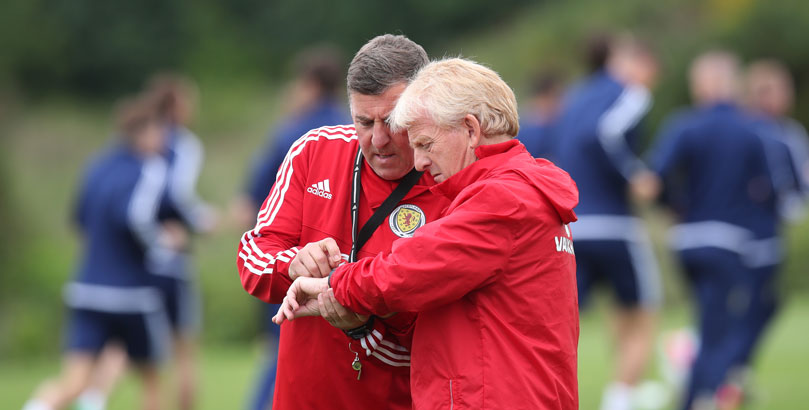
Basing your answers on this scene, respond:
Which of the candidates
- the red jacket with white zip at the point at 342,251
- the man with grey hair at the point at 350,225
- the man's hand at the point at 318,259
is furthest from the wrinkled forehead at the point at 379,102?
the man's hand at the point at 318,259

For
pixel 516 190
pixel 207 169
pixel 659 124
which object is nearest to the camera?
pixel 516 190

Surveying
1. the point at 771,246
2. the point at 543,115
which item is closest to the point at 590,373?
the point at 543,115

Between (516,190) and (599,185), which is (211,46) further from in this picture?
(516,190)

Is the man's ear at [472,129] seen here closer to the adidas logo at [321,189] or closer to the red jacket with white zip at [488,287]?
the red jacket with white zip at [488,287]

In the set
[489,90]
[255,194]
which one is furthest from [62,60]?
[489,90]

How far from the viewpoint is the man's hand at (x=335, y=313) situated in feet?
10.9

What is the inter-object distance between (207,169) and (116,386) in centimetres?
1855

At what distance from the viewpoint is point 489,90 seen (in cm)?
331

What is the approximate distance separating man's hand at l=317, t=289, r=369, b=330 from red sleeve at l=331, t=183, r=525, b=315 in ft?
0.60

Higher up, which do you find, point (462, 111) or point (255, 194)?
point (462, 111)

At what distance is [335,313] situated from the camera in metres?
3.35

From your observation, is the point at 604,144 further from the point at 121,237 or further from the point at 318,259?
the point at 318,259

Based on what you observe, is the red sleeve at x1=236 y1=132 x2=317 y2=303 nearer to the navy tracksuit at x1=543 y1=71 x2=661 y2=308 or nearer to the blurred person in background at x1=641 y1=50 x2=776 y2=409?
the navy tracksuit at x1=543 y1=71 x2=661 y2=308

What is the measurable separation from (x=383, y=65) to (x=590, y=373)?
25.1ft
